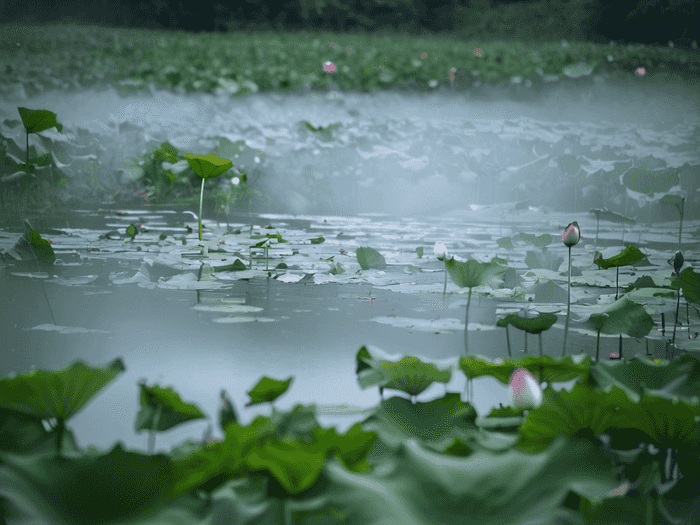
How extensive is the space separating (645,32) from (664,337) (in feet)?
17.4

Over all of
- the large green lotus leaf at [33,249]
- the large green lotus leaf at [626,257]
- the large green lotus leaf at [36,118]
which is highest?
the large green lotus leaf at [36,118]

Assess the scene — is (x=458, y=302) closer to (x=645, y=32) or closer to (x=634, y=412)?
(x=634, y=412)

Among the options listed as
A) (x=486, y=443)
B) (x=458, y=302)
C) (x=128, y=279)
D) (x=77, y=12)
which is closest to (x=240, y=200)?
(x=128, y=279)

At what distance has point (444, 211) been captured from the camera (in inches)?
111

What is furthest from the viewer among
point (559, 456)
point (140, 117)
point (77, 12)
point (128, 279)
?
point (77, 12)

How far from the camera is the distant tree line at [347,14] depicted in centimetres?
606

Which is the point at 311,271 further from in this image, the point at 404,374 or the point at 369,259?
the point at 404,374

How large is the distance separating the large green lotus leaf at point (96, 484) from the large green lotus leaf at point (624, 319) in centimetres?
58

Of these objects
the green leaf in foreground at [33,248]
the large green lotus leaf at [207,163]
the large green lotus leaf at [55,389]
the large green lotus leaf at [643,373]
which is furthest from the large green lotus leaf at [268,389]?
the large green lotus leaf at [207,163]

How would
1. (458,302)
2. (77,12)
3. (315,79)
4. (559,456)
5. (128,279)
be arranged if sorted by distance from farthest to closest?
(77,12)
(315,79)
(128,279)
(458,302)
(559,456)

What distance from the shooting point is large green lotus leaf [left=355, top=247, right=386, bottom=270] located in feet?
4.37

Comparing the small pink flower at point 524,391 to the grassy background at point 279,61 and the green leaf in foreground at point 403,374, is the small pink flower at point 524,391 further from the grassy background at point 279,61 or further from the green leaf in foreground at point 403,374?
the grassy background at point 279,61

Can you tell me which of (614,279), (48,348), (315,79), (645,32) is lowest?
(48,348)

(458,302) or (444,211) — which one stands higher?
(444,211)
